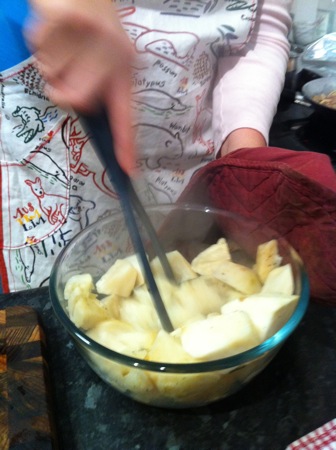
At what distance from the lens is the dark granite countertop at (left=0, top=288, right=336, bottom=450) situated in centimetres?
42

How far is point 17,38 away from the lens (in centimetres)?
59

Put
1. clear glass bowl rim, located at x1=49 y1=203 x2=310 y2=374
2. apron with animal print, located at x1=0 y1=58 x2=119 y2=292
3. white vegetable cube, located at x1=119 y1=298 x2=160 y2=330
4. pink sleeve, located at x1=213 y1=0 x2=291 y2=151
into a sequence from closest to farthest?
clear glass bowl rim, located at x1=49 y1=203 x2=310 y2=374, white vegetable cube, located at x1=119 y1=298 x2=160 y2=330, apron with animal print, located at x1=0 y1=58 x2=119 y2=292, pink sleeve, located at x1=213 y1=0 x2=291 y2=151

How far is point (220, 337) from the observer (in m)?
0.40

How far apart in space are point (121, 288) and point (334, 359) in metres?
0.22

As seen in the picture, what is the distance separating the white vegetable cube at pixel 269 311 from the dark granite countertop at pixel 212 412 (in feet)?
Answer: 0.24

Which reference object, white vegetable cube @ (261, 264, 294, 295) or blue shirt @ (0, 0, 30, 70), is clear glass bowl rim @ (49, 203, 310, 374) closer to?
white vegetable cube @ (261, 264, 294, 295)

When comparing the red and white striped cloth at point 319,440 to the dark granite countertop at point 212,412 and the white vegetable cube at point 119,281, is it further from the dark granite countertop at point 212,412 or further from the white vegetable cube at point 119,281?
the white vegetable cube at point 119,281

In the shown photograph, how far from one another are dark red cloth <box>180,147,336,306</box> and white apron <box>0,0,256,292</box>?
146 mm

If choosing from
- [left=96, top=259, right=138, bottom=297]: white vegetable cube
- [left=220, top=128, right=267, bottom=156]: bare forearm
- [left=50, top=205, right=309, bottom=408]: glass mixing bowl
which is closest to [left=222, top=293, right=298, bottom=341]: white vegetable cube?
[left=50, top=205, right=309, bottom=408]: glass mixing bowl

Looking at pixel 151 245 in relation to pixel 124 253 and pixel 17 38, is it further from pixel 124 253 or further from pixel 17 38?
pixel 17 38

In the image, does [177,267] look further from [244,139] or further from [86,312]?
[244,139]

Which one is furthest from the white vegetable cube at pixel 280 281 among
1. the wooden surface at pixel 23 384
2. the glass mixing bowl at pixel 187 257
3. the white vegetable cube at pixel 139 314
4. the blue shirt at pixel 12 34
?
the blue shirt at pixel 12 34

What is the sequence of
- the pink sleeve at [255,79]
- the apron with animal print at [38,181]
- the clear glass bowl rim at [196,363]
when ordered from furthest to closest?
the pink sleeve at [255,79]
the apron with animal print at [38,181]
the clear glass bowl rim at [196,363]

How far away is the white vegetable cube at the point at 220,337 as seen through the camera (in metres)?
0.39
